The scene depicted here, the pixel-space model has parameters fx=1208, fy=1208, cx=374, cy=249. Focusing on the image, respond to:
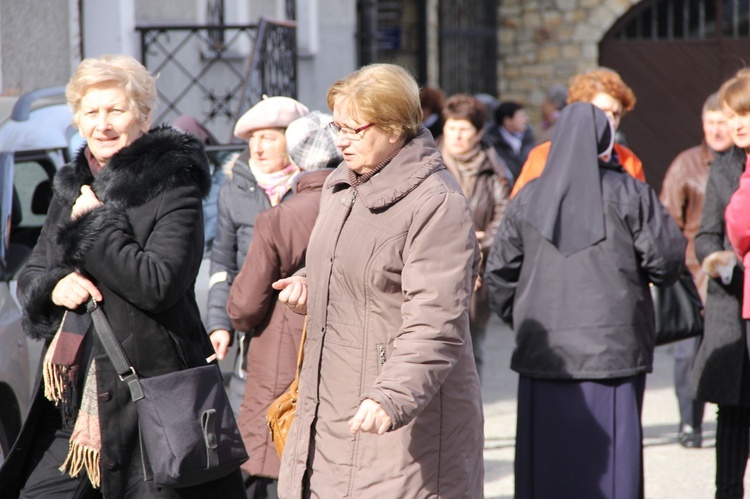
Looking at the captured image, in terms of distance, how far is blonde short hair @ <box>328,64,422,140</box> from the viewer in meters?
3.45

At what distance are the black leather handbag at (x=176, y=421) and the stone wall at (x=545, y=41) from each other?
1317 cm

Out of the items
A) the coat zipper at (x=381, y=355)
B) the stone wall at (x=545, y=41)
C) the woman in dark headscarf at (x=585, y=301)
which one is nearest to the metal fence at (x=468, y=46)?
the stone wall at (x=545, y=41)

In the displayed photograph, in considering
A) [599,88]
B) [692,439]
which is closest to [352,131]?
[599,88]

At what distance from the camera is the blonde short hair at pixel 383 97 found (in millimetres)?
3447

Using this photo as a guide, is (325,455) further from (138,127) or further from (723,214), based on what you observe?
(723,214)

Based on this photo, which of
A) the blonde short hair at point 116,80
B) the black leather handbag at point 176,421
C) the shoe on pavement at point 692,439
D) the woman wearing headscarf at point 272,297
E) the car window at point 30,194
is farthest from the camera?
the shoe on pavement at point 692,439

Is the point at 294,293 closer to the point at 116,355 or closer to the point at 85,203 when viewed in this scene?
the point at 116,355

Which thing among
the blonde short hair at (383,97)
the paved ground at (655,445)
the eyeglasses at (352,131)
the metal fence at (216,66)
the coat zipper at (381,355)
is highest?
the metal fence at (216,66)

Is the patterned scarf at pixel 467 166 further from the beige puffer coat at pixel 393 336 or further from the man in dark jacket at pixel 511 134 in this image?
the man in dark jacket at pixel 511 134

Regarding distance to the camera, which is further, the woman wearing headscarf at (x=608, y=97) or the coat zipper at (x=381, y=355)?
the woman wearing headscarf at (x=608, y=97)

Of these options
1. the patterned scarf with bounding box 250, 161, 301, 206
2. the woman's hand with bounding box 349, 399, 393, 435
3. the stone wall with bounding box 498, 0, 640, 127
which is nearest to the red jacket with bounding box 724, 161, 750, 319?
the patterned scarf with bounding box 250, 161, 301, 206

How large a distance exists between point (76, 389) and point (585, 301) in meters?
2.11

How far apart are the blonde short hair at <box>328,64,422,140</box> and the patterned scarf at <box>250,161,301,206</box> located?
69.8 inches

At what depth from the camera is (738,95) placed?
5.01 meters
